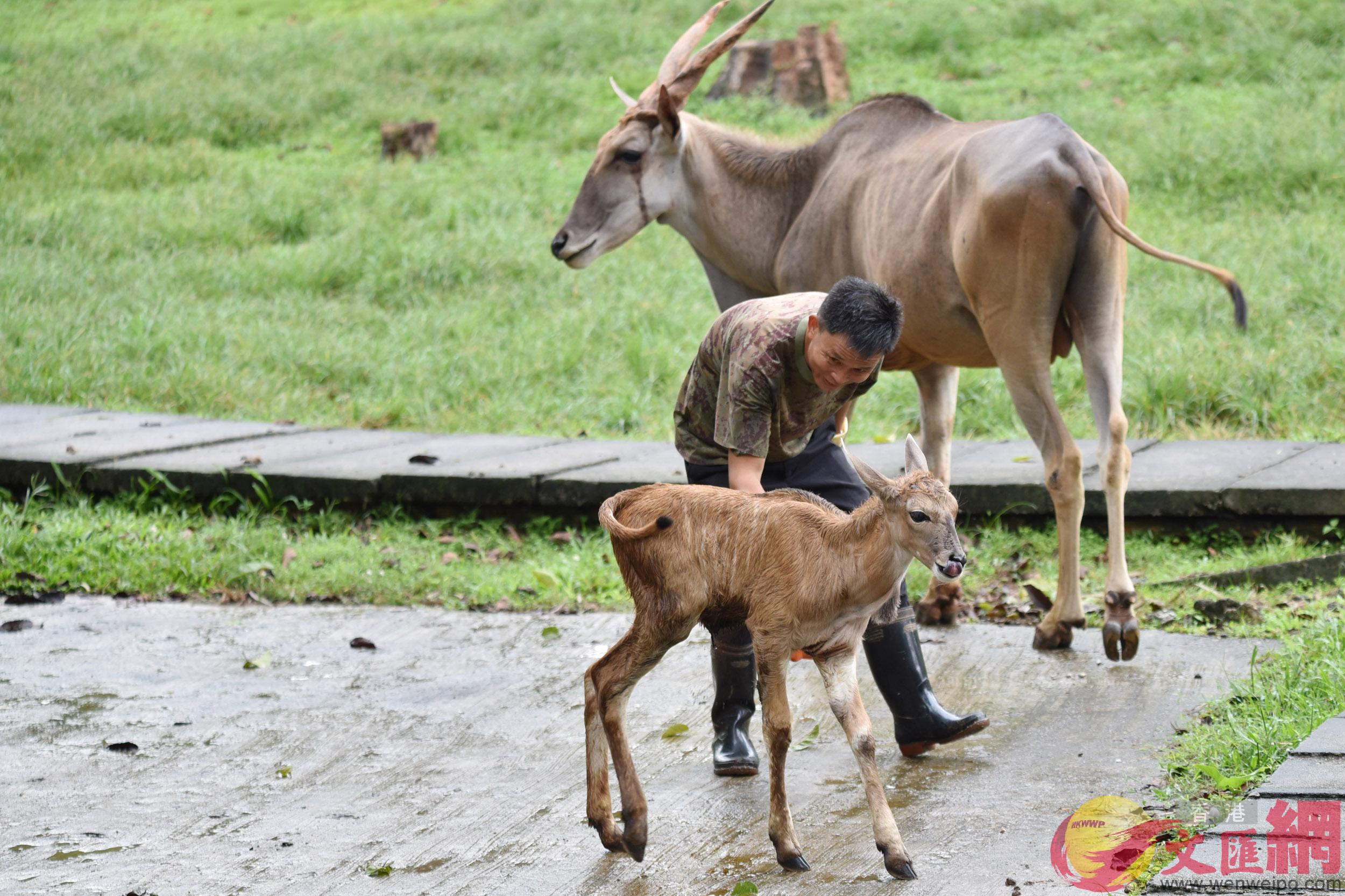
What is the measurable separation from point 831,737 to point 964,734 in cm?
47

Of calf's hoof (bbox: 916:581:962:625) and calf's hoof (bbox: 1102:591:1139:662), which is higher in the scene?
calf's hoof (bbox: 1102:591:1139:662)

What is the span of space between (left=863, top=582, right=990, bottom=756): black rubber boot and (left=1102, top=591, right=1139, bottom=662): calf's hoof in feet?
2.99

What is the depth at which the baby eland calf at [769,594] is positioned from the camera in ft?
11.8

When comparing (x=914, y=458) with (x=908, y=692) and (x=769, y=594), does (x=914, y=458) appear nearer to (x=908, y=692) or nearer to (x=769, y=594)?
(x=769, y=594)

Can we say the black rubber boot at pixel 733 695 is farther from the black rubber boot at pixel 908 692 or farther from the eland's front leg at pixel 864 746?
the eland's front leg at pixel 864 746

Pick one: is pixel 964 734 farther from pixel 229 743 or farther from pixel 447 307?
pixel 447 307

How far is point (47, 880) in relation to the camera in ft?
12.1

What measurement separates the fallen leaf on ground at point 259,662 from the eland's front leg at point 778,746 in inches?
96.9

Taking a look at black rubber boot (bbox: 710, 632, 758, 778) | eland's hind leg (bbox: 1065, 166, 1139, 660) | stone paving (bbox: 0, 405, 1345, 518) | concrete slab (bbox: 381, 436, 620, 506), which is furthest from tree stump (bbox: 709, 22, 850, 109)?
black rubber boot (bbox: 710, 632, 758, 778)

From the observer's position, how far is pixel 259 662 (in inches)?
216

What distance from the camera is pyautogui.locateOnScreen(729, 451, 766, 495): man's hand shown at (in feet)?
13.1

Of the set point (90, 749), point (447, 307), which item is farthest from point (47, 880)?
point (447, 307)

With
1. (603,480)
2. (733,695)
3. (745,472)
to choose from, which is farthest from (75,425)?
(745,472)

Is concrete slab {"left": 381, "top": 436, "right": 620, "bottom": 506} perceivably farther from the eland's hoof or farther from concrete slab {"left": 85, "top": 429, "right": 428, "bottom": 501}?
the eland's hoof
